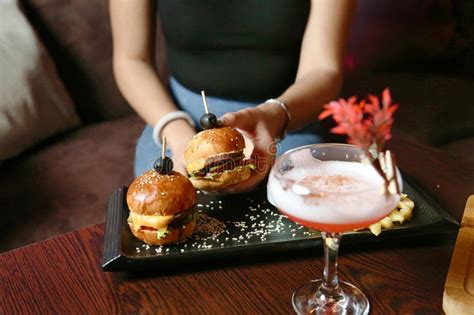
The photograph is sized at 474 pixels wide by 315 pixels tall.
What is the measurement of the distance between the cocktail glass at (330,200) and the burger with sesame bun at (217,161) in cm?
26

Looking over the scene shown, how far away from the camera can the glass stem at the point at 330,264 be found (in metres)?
0.70

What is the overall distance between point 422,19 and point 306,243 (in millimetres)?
1565

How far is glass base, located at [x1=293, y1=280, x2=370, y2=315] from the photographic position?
712 millimetres

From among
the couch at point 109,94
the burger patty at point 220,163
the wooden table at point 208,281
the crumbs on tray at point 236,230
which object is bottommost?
the couch at point 109,94

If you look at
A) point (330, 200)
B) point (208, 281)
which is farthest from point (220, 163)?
point (330, 200)

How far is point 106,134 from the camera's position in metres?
1.71

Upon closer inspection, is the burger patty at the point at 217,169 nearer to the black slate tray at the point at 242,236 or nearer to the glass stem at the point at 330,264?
the black slate tray at the point at 242,236

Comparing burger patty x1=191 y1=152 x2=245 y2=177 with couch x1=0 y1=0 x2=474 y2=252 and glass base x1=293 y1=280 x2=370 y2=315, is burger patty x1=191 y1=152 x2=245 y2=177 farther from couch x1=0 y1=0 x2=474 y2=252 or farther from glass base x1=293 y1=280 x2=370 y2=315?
couch x1=0 y1=0 x2=474 y2=252

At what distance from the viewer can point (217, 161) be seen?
3.19 ft

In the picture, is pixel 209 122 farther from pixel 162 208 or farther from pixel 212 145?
pixel 162 208

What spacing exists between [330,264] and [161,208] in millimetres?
274

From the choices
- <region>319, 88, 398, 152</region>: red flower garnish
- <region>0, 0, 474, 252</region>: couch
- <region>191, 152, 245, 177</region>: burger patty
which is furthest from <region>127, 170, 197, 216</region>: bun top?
<region>0, 0, 474, 252</region>: couch

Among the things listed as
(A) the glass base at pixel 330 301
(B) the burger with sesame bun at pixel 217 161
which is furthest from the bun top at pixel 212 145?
(A) the glass base at pixel 330 301

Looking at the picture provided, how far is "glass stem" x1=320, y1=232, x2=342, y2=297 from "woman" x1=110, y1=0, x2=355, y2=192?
570 mm
